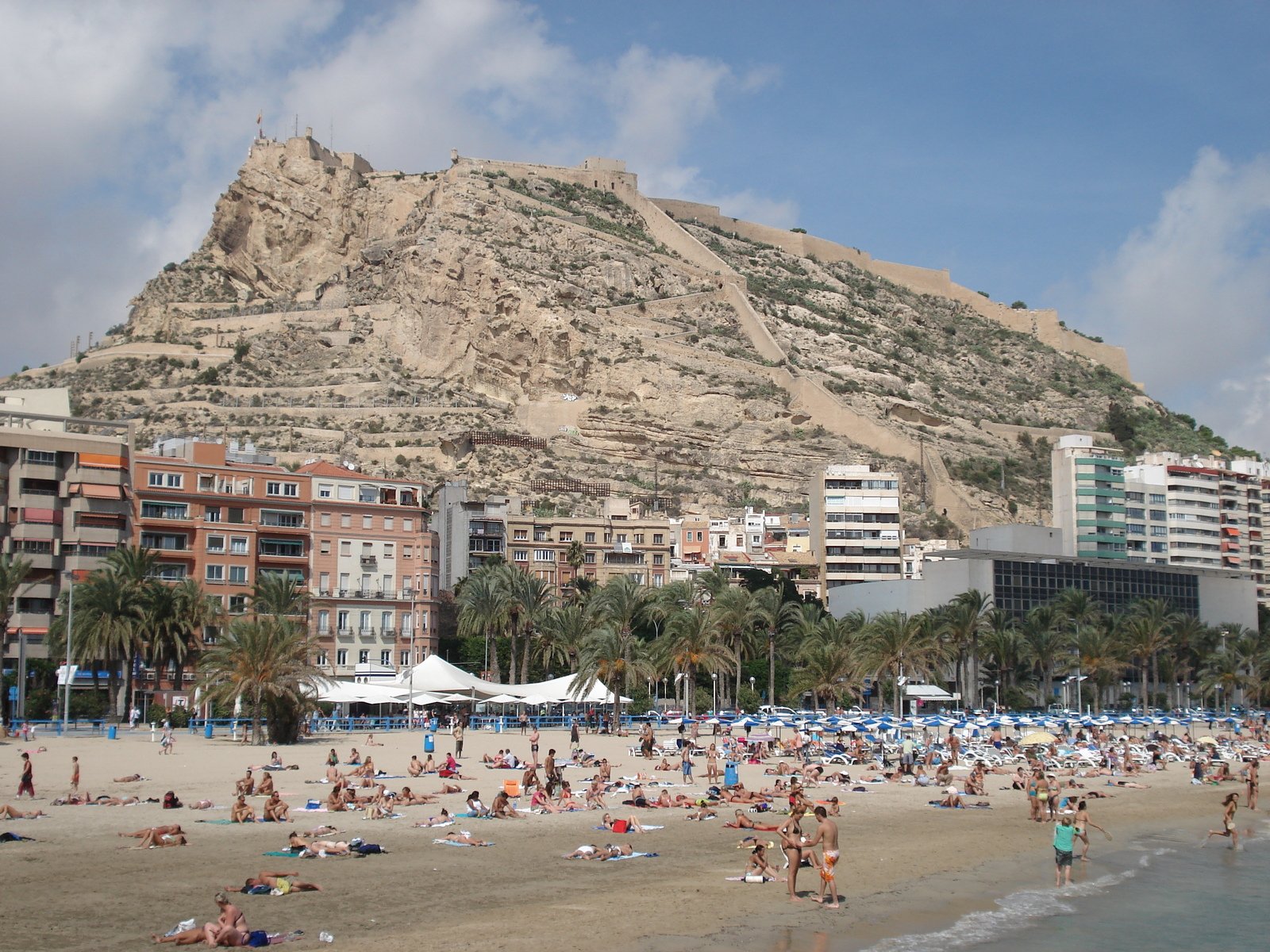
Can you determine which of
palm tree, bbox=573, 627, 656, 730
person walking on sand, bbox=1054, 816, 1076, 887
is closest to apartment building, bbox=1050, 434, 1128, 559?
palm tree, bbox=573, 627, 656, 730

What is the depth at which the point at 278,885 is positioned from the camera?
68.9ft

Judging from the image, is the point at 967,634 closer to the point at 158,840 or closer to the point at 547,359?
the point at 547,359

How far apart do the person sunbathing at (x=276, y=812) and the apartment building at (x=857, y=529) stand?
229 ft

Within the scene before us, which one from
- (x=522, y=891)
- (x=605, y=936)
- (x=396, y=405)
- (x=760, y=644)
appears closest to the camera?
(x=605, y=936)

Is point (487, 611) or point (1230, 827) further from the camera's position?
point (487, 611)

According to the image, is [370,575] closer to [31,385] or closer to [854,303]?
[31,385]

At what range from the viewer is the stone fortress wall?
16412 centimetres

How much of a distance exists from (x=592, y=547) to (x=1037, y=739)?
4131cm

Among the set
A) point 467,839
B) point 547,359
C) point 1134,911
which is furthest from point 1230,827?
point 547,359

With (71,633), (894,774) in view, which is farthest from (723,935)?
(71,633)

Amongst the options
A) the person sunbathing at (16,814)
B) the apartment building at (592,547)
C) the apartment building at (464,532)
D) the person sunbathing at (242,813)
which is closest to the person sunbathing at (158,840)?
the person sunbathing at (242,813)

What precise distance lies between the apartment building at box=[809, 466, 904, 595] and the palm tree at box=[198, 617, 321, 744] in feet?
183

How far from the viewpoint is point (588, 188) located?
150375 mm

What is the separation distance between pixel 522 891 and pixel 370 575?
156 feet
